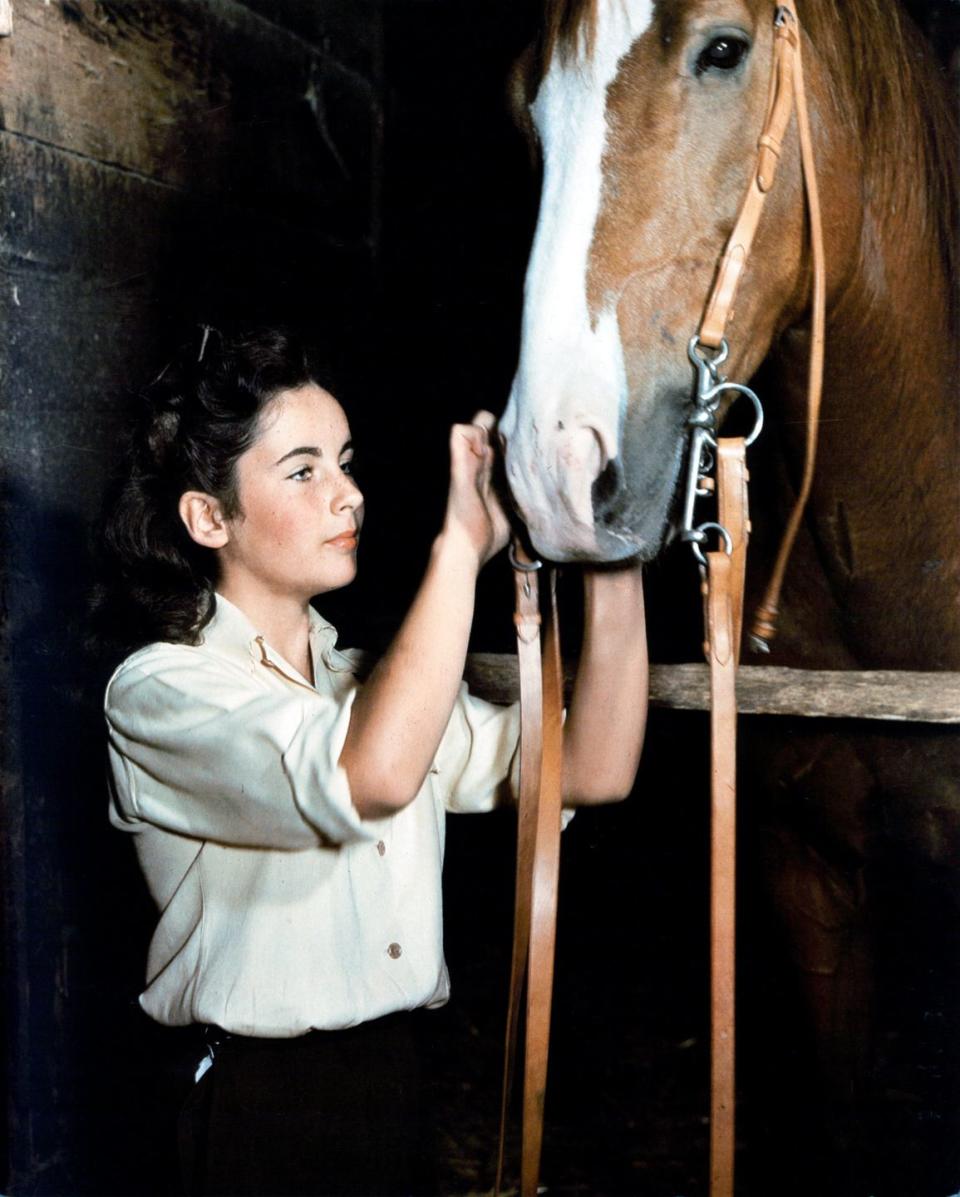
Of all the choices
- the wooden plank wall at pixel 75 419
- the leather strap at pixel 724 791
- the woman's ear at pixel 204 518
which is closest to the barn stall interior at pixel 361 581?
the wooden plank wall at pixel 75 419

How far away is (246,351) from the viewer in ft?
3.17

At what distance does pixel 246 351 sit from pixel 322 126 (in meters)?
1.02

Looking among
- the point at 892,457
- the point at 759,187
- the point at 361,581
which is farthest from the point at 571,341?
the point at 361,581

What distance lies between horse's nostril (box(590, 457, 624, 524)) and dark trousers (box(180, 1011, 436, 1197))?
0.46 meters

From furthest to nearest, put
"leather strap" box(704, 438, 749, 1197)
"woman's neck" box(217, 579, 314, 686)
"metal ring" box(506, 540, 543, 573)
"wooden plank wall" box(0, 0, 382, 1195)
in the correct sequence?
"wooden plank wall" box(0, 0, 382, 1195), "woman's neck" box(217, 579, 314, 686), "metal ring" box(506, 540, 543, 573), "leather strap" box(704, 438, 749, 1197)

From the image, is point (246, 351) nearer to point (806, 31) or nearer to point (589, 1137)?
point (806, 31)

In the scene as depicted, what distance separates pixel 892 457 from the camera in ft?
3.57

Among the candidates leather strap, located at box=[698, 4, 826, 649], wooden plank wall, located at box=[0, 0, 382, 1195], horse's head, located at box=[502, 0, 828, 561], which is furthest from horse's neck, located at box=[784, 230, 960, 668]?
wooden plank wall, located at box=[0, 0, 382, 1195]

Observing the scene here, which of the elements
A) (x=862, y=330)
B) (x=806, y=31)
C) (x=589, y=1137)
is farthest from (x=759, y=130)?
(x=589, y=1137)

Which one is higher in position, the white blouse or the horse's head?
the horse's head

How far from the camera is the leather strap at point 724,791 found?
2.55 feet

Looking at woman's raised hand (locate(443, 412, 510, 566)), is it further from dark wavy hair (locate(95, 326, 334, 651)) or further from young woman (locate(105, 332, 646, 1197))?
dark wavy hair (locate(95, 326, 334, 651))

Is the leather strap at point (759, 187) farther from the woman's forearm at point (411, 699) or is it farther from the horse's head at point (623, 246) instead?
the woman's forearm at point (411, 699)

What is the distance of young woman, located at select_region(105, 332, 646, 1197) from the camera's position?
813 millimetres
